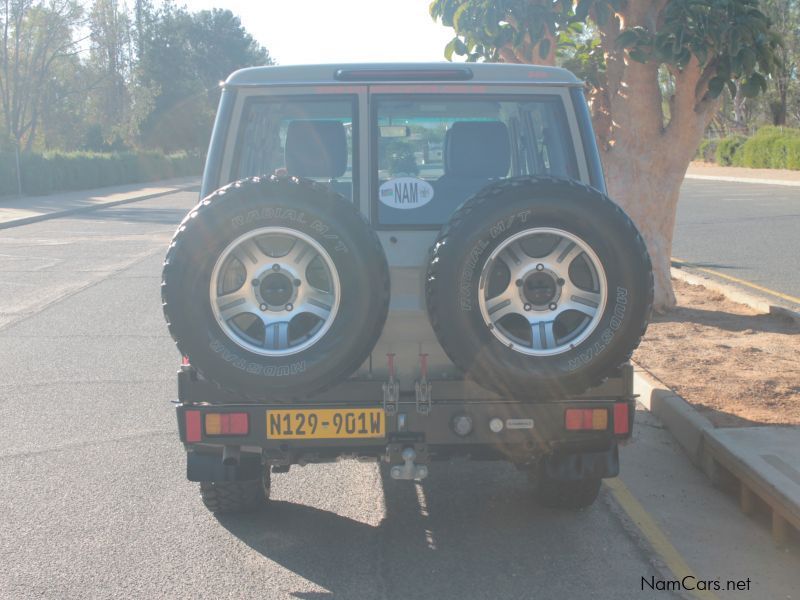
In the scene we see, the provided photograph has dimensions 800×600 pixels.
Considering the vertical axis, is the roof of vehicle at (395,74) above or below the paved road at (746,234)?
above

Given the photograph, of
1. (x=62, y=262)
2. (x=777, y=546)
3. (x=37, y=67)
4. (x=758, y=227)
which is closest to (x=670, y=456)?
(x=777, y=546)

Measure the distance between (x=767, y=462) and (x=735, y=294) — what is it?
6.63 metres

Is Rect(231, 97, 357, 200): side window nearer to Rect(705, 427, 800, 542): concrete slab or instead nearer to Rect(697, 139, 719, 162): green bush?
Rect(705, 427, 800, 542): concrete slab

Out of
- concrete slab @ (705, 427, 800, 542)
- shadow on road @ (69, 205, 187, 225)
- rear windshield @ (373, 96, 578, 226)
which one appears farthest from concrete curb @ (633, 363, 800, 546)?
shadow on road @ (69, 205, 187, 225)

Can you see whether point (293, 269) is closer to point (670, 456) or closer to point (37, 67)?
point (670, 456)

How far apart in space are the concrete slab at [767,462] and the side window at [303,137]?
249cm

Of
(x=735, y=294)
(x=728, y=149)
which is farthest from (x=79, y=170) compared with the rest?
(x=735, y=294)

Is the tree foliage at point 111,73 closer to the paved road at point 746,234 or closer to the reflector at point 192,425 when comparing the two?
the paved road at point 746,234

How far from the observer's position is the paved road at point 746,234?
14945mm

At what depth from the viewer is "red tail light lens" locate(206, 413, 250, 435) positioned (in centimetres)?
451

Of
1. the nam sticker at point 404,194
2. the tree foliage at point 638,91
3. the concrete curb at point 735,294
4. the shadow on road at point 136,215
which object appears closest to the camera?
the nam sticker at point 404,194

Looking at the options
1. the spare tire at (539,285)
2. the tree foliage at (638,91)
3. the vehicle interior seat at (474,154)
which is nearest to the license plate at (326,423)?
the spare tire at (539,285)

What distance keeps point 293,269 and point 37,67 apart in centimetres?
5239

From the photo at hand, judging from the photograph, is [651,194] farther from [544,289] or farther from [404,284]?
[544,289]
